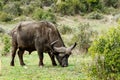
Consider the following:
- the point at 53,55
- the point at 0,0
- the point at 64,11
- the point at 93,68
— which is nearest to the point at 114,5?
the point at 64,11

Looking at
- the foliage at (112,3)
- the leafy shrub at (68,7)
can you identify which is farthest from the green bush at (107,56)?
the foliage at (112,3)

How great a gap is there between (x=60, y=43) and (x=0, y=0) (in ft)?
124

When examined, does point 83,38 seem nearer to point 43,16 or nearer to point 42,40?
point 42,40

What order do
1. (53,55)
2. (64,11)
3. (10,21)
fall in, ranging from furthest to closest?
(64,11) < (10,21) < (53,55)

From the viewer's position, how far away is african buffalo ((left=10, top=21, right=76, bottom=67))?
721 inches

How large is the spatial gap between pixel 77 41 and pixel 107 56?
14.0 metres

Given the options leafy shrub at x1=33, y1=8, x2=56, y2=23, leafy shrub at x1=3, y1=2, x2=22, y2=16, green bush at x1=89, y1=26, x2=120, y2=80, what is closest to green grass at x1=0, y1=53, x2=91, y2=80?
green bush at x1=89, y1=26, x2=120, y2=80

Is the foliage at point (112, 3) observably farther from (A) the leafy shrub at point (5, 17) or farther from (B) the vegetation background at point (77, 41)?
(A) the leafy shrub at point (5, 17)

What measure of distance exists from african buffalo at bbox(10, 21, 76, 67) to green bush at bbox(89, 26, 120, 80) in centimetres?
634

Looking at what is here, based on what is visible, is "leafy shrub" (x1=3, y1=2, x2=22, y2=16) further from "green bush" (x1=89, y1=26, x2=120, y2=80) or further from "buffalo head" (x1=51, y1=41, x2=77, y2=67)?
"green bush" (x1=89, y1=26, x2=120, y2=80)

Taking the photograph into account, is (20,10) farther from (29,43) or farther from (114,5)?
(29,43)

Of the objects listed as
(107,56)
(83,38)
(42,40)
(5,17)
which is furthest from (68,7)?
(107,56)

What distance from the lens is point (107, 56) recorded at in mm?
11516

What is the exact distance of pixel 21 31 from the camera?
18.9 m
